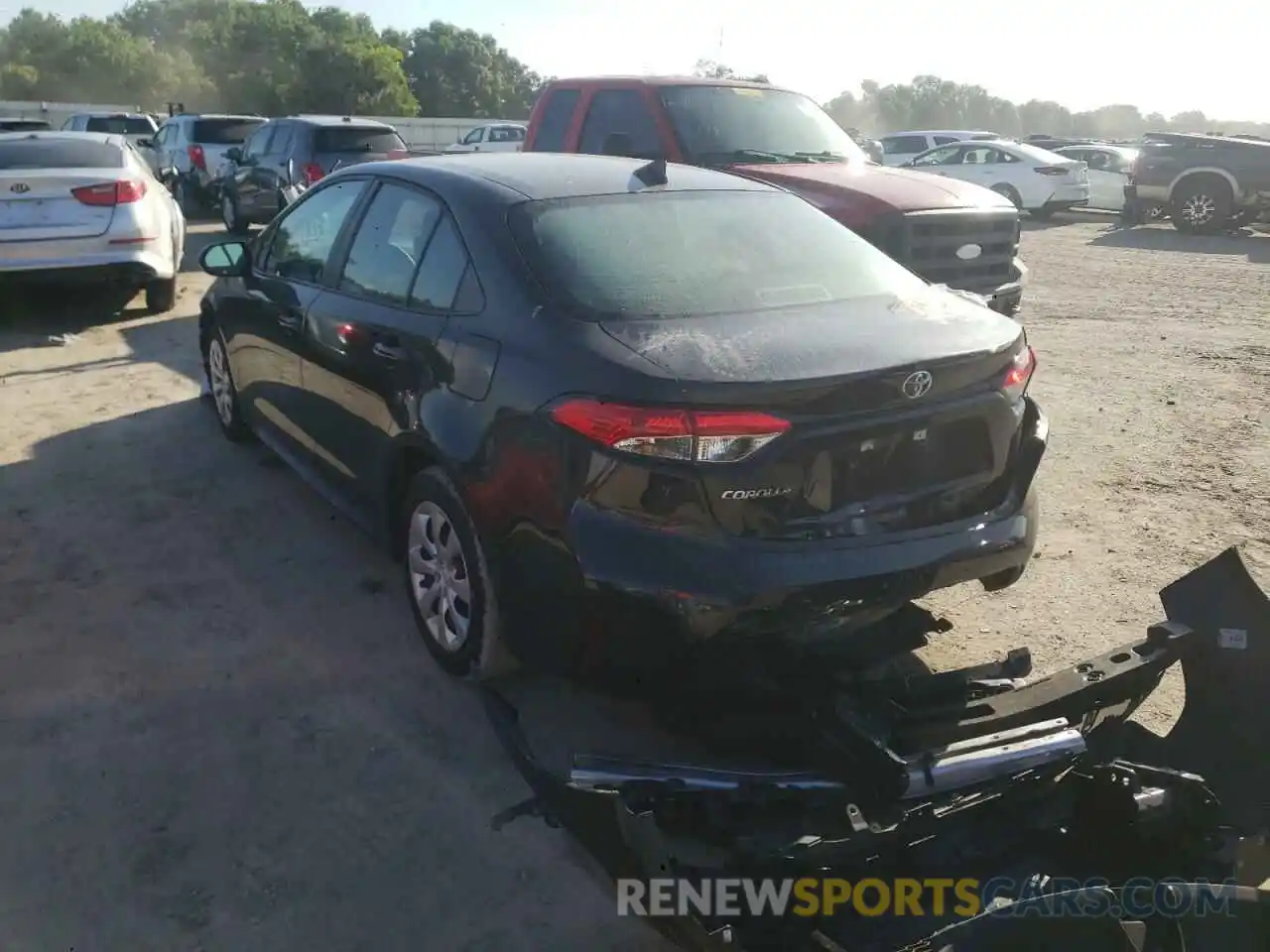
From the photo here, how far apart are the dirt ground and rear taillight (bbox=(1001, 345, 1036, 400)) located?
110 cm

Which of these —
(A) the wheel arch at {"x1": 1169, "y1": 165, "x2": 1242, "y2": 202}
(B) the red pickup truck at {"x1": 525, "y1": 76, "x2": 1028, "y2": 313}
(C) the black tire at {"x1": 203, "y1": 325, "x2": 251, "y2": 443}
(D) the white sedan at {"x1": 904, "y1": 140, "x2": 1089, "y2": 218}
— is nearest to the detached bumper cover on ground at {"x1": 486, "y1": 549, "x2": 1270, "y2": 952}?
(C) the black tire at {"x1": 203, "y1": 325, "x2": 251, "y2": 443}

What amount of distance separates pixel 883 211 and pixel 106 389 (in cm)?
537

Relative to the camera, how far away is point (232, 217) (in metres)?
15.8

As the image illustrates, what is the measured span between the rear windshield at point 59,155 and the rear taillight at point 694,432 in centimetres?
834

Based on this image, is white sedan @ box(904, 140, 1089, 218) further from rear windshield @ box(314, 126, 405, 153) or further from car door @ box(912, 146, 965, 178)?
rear windshield @ box(314, 126, 405, 153)

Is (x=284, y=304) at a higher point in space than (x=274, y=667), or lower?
higher

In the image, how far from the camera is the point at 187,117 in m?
19.1

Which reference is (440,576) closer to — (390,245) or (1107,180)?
(390,245)

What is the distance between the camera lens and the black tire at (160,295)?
32.5 feet

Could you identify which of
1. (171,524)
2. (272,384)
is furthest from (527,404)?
(171,524)

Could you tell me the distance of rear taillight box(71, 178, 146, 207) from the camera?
9.02 meters

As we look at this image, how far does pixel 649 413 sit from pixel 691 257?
1008mm

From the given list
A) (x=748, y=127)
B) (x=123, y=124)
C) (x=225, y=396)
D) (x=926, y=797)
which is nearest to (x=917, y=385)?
(x=926, y=797)

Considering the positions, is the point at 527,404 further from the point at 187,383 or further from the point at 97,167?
the point at 97,167
